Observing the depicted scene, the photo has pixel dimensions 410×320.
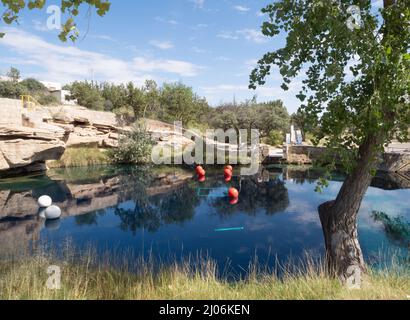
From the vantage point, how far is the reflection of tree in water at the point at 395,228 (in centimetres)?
906

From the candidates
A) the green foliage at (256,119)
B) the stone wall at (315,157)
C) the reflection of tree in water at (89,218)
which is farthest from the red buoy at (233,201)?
the green foliage at (256,119)

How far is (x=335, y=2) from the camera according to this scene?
11.4 ft

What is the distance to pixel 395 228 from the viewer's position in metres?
10.2

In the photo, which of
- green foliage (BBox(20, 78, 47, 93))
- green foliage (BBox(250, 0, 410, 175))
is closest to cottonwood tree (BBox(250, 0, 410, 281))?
green foliage (BBox(250, 0, 410, 175))

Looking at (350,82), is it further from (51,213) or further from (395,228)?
(51,213)

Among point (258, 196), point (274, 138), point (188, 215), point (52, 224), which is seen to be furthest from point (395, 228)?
point (274, 138)

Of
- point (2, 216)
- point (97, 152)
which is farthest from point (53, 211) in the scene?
point (97, 152)

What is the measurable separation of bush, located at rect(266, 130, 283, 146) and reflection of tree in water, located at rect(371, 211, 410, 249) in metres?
19.5

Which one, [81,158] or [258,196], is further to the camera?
[81,158]

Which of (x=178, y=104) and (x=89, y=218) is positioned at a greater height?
(x=178, y=104)

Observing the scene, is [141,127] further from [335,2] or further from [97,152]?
[335,2]

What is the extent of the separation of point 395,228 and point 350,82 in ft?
27.8

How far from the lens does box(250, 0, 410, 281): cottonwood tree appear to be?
317 centimetres
